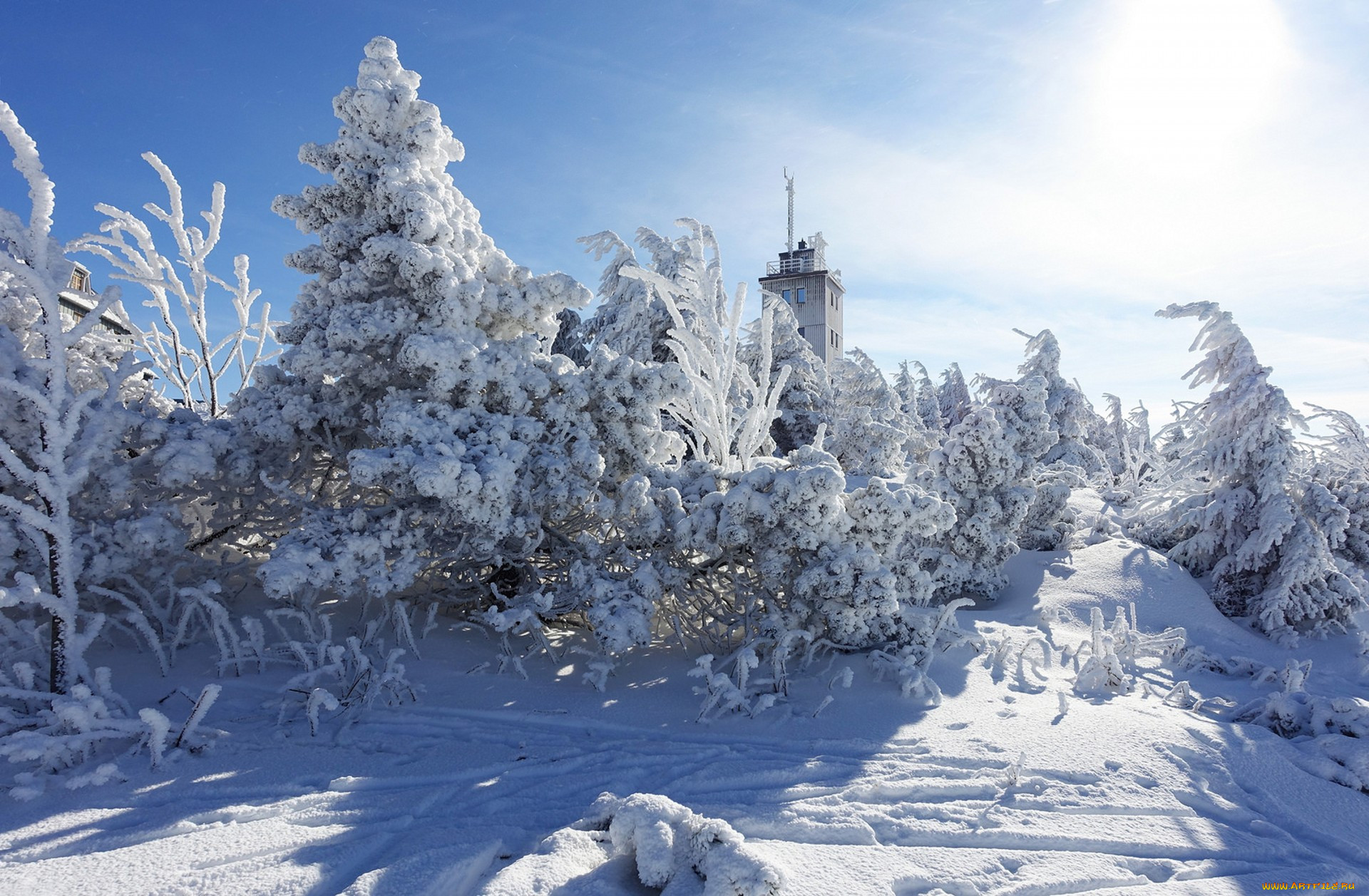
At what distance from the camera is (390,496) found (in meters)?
5.71

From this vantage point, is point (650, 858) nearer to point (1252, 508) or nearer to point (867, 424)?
point (1252, 508)

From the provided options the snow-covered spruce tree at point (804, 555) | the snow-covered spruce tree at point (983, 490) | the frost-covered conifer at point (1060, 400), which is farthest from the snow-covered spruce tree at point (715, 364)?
the frost-covered conifer at point (1060, 400)

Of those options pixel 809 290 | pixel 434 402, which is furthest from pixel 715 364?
pixel 809 290

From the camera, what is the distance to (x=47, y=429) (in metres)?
4.00

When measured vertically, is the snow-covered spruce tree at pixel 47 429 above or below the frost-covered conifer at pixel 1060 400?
below

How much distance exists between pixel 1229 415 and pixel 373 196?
37.4 feet

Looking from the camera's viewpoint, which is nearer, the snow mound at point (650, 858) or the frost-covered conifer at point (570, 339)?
the snow mound at point (650, 858)

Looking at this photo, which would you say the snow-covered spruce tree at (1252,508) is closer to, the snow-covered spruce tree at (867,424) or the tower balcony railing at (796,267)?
the snow-covered spruce tree at (867,424)

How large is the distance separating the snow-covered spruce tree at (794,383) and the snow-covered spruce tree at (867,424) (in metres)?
0.51

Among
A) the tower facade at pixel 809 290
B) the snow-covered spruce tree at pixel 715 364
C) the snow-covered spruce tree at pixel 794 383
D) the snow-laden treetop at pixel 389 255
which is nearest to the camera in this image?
the snow-laden treetop at pixel 389 255

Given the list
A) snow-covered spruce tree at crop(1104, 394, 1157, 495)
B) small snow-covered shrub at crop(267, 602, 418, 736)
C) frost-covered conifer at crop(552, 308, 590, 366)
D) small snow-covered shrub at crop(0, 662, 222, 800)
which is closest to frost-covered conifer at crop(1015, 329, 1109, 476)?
snow-covered spruce tree at crop(1104, 394, 1157, 495)

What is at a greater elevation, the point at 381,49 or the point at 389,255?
the point at 381,49

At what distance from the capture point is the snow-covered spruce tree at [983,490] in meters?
8.94

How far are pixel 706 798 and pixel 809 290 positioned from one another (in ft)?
118
